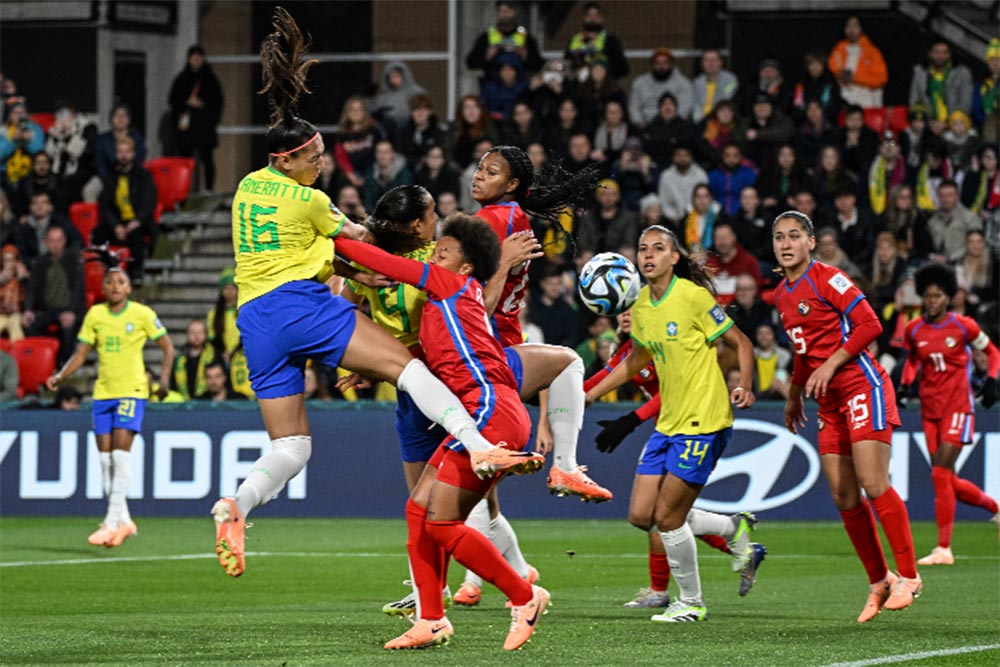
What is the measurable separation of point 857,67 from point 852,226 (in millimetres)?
3186

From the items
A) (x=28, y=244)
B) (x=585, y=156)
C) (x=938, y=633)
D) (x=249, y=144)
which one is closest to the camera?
(x=938, y=633)

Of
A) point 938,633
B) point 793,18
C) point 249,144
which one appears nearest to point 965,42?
point 793,18

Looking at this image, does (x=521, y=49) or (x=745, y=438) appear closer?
(x=745, y=438)

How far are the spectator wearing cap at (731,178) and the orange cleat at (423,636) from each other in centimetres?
1290

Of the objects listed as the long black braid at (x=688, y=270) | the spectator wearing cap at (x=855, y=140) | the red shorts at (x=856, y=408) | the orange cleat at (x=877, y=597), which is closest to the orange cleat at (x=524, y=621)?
the orange cleat at (x=877, y=597)

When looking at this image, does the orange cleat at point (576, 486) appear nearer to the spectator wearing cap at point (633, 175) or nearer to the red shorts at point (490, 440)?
the red shorts at point (490, 440)

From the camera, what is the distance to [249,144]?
27438 millimetres

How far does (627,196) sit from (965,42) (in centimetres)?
547

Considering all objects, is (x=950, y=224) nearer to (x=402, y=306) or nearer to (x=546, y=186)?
(x=546, y=186)

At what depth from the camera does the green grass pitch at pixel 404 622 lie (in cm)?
763

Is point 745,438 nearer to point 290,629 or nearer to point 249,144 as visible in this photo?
point 290,629

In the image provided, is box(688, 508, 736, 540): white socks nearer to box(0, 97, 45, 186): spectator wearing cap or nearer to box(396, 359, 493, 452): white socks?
box(396, 359, 493, 452): white socks

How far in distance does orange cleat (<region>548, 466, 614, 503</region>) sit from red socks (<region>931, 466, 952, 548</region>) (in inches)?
235

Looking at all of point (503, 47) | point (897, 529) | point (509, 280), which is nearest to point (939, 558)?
point (897, 529)
